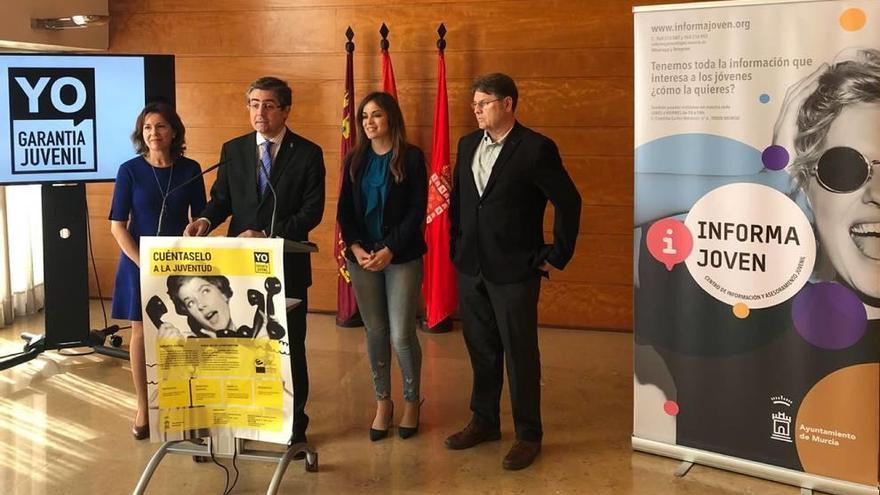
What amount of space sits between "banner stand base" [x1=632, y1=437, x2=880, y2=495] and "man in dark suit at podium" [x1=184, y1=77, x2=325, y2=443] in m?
1.43

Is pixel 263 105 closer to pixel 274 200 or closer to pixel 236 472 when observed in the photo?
pixel 274 200

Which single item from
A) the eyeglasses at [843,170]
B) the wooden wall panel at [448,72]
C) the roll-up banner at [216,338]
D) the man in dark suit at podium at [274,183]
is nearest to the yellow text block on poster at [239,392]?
the roll-up banner at [216,338]

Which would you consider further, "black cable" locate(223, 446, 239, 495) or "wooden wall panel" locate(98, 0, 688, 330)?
"wooden wall panel" locate(98, 0, 688, 330)

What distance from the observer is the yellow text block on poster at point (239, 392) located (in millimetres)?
3170

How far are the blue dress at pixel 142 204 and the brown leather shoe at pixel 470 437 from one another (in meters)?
1.39

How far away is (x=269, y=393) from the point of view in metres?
3.15

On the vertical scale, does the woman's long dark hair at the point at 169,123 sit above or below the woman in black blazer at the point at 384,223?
above

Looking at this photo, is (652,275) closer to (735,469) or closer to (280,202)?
(735,469)

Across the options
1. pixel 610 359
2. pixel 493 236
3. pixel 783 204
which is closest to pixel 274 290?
pixel 493 236

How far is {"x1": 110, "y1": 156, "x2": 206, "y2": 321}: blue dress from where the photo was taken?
390 centimetres

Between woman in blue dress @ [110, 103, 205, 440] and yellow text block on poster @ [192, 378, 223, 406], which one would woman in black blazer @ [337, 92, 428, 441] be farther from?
yellow text block on poster @ [192, 378, 223, 406]

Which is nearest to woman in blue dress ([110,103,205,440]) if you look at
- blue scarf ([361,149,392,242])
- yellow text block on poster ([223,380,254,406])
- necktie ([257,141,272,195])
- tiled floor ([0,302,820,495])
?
necktie ([257,141,272,195])

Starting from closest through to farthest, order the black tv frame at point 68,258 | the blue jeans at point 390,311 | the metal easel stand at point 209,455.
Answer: the metal easel stand at point 209,455, the blue jeans at point 390,311, the black tv frame at point 68,258

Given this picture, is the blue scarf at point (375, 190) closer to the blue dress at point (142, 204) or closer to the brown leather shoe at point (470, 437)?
the blue dress at point (142, 204)
